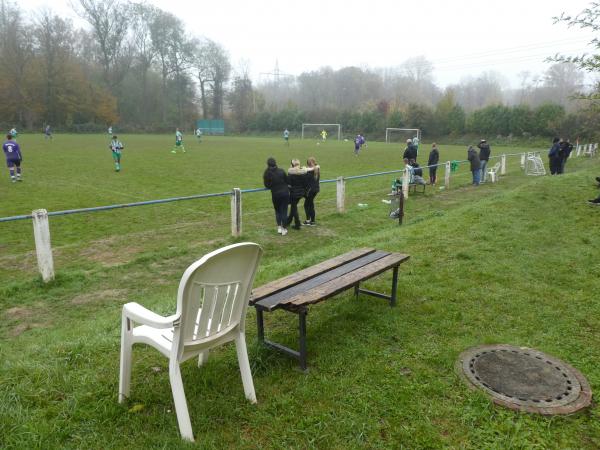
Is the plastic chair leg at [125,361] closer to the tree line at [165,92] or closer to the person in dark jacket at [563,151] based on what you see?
the person in dark jacket at [563,151]

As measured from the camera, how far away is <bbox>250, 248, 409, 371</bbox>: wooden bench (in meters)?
3.27

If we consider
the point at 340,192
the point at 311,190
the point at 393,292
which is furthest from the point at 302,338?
the point at 340,192

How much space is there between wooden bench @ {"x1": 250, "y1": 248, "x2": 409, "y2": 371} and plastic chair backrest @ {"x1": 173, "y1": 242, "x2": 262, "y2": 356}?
17.2 inches

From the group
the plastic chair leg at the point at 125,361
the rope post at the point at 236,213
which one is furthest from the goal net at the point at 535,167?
the plastic chair leg at the point at 125,361

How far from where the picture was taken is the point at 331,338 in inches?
153

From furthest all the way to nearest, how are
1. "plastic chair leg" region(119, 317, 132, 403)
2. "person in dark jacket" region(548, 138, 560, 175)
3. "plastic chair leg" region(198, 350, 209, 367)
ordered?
"person in dark jacket" region(548, 138, 560, 175) < "plastic chair leg" region(198, 350, 209, 367) < "plastic chair leg" region(119, 317, 132, 403)

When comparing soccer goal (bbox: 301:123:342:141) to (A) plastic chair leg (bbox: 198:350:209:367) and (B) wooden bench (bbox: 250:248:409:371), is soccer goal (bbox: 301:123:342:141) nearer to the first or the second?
(B) wooden bench (bbox: 250:248:409:371)

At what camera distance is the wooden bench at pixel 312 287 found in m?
3.27

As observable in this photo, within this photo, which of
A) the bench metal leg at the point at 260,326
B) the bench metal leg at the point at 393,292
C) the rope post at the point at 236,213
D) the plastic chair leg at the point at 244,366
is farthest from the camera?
the rope post at the point at 236,213

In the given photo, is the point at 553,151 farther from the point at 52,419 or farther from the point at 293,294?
the point at 52,419

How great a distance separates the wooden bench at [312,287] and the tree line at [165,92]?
45.2m

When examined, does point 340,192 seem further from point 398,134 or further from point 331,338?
point 398,134

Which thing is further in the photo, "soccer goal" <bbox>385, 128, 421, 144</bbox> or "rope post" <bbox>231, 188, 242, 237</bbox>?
"soccer goal" <bbox>385, 128, 421, 144</bbox>

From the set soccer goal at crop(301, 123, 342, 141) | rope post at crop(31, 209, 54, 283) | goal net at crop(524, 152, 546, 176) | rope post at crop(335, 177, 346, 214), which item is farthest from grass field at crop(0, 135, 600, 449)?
soccer goal at crop(301, 123, 342, 141)
